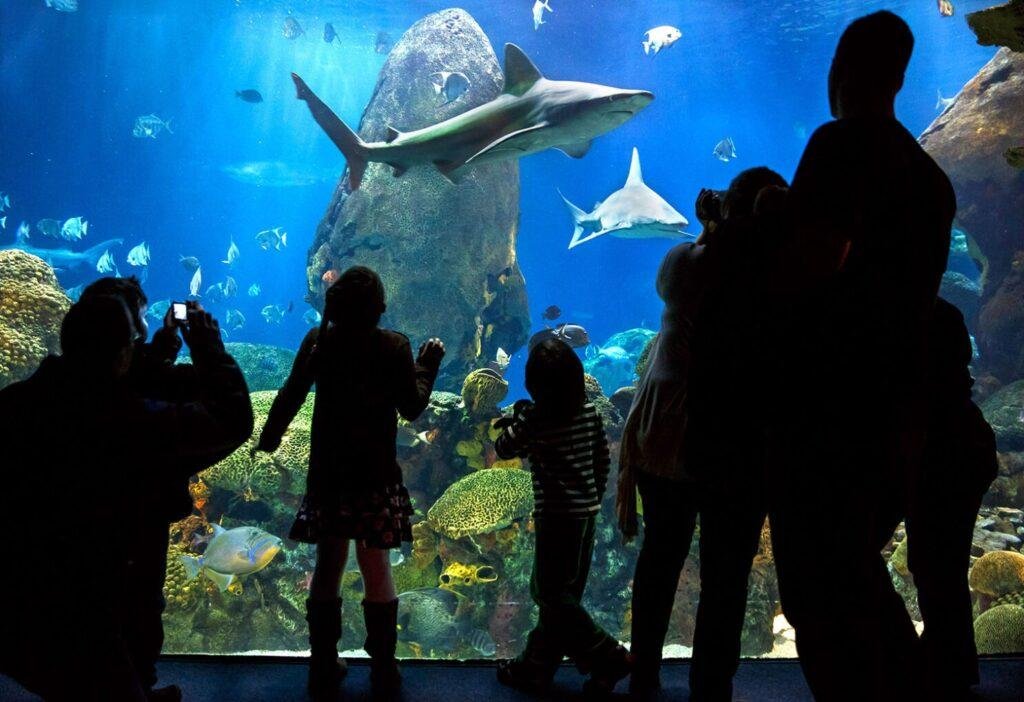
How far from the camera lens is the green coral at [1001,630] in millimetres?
3635

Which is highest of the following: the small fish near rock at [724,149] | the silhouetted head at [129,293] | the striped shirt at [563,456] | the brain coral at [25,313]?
the small fish near rock at [724,149]

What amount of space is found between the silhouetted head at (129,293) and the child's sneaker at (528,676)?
1.89 m

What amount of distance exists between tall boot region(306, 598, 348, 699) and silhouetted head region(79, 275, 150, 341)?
1.23 meters

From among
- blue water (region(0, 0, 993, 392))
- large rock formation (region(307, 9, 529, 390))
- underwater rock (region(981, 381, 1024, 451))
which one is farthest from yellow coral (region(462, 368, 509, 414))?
blue water (region(0, 0, 993, 392))

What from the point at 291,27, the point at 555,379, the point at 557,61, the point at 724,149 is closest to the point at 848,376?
the point at 555,379

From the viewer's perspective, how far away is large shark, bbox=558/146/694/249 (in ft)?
32.6

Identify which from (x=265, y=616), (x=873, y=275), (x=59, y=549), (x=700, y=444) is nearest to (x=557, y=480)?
(x=700, y=444)

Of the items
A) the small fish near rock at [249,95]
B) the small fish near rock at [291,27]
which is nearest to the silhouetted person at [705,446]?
the small fish near rock at [249,95]

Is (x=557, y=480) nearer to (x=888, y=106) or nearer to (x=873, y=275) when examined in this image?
(x=873, y=275)

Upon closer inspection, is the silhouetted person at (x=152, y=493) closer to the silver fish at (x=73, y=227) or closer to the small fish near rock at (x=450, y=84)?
the small fish near rock at (x=450, y=84)

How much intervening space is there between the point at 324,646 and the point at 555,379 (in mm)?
1403

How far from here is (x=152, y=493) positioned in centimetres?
204

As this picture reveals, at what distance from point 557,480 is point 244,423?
1186 mm

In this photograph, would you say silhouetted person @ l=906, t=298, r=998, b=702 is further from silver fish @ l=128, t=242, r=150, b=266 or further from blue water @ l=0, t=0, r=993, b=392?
blue water @ l=0, t=0, r=993, b=392
